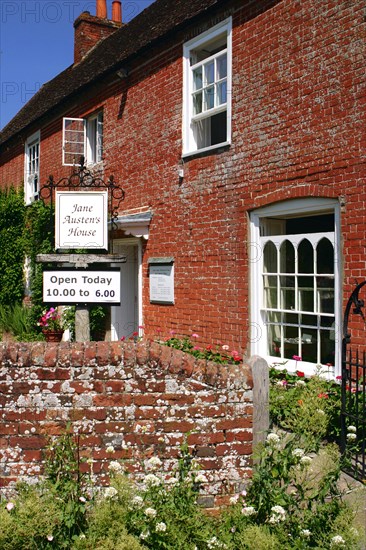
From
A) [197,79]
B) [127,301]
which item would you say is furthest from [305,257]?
[127,301]

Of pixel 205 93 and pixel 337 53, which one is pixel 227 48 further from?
pixel 337 53

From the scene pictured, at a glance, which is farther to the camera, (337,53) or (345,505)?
(337,53)

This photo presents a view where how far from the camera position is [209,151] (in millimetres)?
9000

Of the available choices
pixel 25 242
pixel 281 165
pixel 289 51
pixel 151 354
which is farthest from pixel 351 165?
pixel 25 242

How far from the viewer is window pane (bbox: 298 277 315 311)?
24.1 feet

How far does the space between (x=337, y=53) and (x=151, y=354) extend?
4692mm

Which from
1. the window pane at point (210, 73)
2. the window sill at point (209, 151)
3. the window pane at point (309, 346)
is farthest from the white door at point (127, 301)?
the window pane at point (309, 346)

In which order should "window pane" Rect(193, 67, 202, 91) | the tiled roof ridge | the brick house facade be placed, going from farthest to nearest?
the tiled roof ridge < "window pane" Rect(193, 67, 202, 91) < the brick house facade

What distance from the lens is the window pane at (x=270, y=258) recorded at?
26.2ft

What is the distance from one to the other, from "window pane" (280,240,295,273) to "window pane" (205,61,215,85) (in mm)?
3128

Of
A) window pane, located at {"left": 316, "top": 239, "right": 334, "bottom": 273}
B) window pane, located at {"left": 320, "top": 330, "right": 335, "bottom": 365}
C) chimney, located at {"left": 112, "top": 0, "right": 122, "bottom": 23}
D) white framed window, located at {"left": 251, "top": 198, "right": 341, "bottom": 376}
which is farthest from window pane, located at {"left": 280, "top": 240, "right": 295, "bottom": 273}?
chimney, located at {"left": 112, "top": 0, "right": 122, "bottom": 23}

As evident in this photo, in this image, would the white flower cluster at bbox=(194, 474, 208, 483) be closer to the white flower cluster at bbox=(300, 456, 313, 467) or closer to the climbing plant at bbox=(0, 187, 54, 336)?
the white flower cluster at bbox=(300, 456, 313, 467)

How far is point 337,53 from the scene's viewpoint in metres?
6.88

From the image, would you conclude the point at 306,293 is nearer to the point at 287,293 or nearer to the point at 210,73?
the point at 287,293
